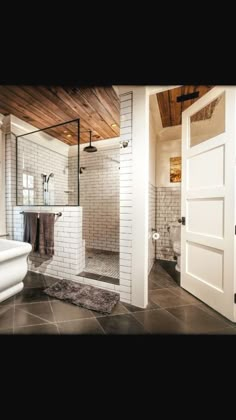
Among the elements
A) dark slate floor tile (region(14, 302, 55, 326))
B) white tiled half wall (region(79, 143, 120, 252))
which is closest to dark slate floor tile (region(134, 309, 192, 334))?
dark slate floor tile (region(14, 302, 55, 326))

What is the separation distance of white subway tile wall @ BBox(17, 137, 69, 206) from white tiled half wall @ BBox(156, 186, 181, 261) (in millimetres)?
1770

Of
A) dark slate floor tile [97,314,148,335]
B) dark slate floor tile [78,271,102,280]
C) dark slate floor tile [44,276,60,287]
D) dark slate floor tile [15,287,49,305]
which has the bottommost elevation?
dark slate floor tile [15,287,49,305]

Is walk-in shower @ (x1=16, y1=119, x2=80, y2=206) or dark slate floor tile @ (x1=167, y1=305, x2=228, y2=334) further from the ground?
walk-in shower @ (x1=16, y1=119, x2=80, y2=206)

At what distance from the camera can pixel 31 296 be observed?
7.73 feet

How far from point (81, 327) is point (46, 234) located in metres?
1.61

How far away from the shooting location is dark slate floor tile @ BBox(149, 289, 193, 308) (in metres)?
2.16

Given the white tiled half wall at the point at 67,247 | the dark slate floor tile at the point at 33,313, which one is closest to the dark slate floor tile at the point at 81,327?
the dark slate floor tile at the point at 33,313

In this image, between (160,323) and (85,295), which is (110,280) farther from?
(160,323)

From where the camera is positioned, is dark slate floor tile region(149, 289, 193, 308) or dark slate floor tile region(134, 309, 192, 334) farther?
dark slate floor tile region(149, 289, 193, 308)

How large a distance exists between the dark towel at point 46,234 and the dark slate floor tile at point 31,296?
22.6 inches

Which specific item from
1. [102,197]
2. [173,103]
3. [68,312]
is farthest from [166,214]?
[68,312]

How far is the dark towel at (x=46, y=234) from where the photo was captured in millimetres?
2896

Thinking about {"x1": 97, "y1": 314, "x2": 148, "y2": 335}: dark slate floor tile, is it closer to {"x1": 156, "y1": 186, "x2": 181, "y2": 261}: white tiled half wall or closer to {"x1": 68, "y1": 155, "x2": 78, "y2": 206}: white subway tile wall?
{"x1": 156, "y1": 186, "x2": 181, "y2": 261}: white tiled half wall
